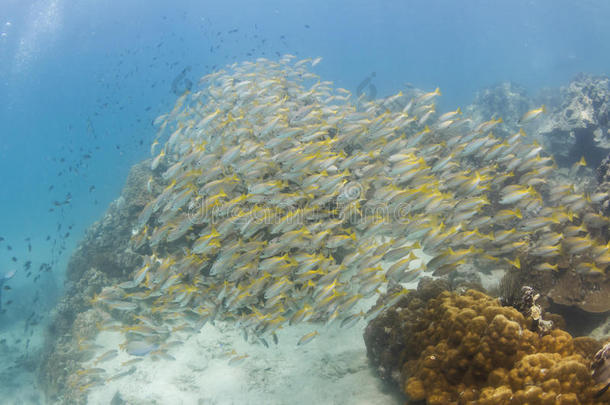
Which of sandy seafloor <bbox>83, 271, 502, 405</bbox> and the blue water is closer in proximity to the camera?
sandy seafloor <bbox>83, 271, 502, 405</bbox>

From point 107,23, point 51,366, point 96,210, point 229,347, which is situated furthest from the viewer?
point 107,23

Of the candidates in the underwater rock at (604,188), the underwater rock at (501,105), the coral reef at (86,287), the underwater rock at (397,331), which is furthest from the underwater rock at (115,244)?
the underwater rock at (501,105)

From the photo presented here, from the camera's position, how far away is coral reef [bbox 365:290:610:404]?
2557 mm

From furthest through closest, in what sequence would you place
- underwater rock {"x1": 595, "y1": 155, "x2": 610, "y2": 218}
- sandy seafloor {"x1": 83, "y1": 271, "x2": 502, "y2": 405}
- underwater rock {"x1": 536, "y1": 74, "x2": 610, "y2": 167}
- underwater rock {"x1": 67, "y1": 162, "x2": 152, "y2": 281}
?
underwater rock {"x1": 536, "y1": 74, "x2": 610, "y2": 167} → underwater rock {"x1": 67, "y1": 162, "x2": 152, "y2": 281} → underwater rock {"x1": 595, "y1": 155, "x2": 610, "y2": 218} → sandy seafloor {"x1": 83, "y1": 271, "x2": 502, "y2": 405}

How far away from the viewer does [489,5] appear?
87312 mm

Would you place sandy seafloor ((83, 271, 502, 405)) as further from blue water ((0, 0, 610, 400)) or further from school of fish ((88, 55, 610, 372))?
blue water ((0, 0, 610, 400))

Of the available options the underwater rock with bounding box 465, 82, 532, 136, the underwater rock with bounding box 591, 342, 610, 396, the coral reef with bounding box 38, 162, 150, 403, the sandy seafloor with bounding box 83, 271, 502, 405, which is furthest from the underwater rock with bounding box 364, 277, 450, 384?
the underwater rock with bounding box 465, 82, 532, 136

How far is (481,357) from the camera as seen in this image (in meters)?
3.16

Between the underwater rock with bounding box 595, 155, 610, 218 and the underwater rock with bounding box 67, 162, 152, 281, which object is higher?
the underwater rock with bounding box 67, 162, 152, 281

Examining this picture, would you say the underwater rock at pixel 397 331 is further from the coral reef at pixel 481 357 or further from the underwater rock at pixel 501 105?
the underwater rock at pixel 501 105

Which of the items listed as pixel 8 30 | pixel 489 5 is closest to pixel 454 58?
pixel 489 5

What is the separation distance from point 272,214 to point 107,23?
497 ft

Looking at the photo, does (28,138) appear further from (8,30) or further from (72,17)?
(8,30)

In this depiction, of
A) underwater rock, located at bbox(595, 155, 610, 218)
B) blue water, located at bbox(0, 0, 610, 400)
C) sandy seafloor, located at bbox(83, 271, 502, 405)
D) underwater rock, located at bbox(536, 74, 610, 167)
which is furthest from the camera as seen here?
blue water, located at bbox(0, 0, 610, 400)
